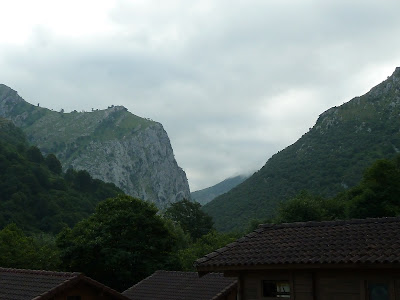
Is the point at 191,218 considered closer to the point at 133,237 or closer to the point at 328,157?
the point at 328,157

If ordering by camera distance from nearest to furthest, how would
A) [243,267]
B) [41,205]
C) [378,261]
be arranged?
1. [378,261]
2. [243,267]
3. [41,205]

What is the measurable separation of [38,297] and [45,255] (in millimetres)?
27054

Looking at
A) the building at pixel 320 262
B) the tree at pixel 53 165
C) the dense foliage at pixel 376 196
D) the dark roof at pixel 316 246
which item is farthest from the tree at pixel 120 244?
the tree at pixel 53 165

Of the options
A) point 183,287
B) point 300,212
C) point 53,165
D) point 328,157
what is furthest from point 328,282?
point 53,165

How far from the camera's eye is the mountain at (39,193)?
287 feet

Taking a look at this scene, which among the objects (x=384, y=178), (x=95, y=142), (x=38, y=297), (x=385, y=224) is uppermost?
(x=95, y=142)

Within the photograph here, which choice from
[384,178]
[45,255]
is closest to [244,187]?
[384,178]

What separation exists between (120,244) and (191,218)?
56.7 metres

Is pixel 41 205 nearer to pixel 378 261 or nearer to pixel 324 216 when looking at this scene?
pixel 324 216

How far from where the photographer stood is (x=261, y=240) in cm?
1602

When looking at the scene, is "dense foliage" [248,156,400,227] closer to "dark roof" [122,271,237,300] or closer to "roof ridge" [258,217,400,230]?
"dark roof" [122,271,237,300]

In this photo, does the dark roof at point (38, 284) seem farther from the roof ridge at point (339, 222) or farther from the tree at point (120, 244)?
the tree at point (120, 244)

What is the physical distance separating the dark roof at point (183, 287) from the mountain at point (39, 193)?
57.7 meters

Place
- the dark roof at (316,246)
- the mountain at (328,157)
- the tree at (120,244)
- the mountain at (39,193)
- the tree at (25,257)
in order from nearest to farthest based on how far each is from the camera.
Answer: the dark roof at (316,246) < the tree at (120,244) < the tree at (25,257) < the mountain at (328,157) < the mountain at (39,193)
